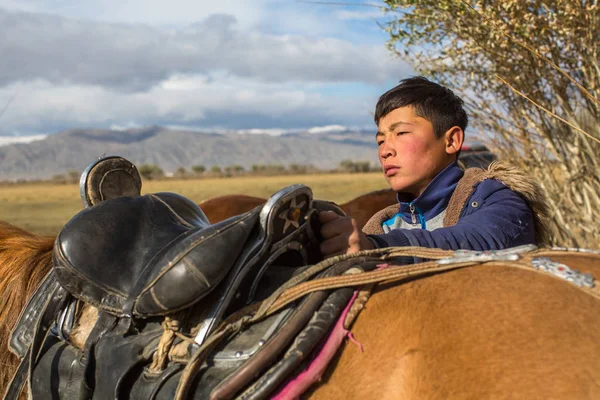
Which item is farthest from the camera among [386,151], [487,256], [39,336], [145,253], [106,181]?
[386,151]

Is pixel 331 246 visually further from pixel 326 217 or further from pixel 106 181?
pixel 106 181

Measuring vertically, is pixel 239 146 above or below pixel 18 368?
below

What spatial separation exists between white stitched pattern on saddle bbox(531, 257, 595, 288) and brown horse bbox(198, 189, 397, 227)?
4.66 meters

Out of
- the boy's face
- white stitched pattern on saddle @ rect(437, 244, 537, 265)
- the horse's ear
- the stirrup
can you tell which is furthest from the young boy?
the horse's ear

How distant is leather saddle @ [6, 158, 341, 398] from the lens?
1433mm

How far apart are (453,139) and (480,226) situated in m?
0.54

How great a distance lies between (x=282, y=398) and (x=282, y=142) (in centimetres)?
14925

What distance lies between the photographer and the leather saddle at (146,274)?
143cm

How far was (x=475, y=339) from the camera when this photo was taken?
122 cm

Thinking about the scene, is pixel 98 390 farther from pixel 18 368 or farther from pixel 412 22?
pixel 412 22

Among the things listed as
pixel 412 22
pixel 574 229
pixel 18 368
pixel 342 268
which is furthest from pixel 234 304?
pixel 574 229

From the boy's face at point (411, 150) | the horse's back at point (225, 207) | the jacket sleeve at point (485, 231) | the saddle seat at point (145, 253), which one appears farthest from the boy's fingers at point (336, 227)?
the horse's back at point (225, 207)

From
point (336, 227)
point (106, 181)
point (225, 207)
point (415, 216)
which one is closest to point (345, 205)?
point (225, 207)

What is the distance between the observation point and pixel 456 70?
5.68 metres
